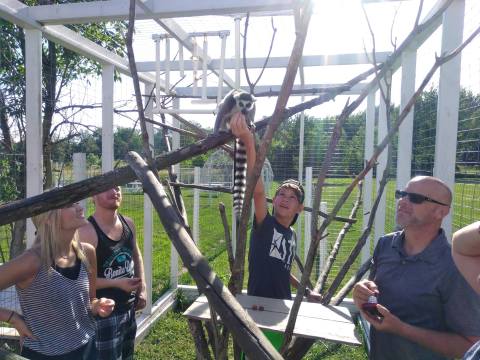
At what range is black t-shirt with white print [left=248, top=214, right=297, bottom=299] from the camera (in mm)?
2379

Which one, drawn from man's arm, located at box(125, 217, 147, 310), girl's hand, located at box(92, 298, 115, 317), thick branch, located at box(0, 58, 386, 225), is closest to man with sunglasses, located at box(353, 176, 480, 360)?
thick branch, located at box(0, 58, 386, 225)

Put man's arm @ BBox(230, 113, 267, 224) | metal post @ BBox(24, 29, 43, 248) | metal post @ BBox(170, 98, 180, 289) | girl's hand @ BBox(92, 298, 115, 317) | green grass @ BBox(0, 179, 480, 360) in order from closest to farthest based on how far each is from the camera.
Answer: man's arm @ BBox(230, 113, 267, 224), girl's hand @ BBox(92, 298, 115, 317), green grass @ BBox(0, 179, 480, 360), metal post @ BBox(24, 29, 43, 248), metal post @ BBox(170, 98, 180, 289)

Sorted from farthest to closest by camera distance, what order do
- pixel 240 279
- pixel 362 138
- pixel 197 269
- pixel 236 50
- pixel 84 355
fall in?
pixel 362 138, pixel 236 50, pixel 84 355, pixel 240 279, pixel 197 269

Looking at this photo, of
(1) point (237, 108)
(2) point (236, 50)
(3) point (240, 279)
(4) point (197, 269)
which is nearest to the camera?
(4) point (197, 269)

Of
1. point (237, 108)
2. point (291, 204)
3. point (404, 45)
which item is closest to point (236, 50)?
point (237, 108)

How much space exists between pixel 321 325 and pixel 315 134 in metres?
5.21

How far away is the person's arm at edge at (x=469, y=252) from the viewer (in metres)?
1.36

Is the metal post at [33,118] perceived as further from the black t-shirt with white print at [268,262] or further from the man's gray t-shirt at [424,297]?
the man's gray t-shirt at [424,297]

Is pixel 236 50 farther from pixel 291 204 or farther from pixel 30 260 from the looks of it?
pixel 30 260

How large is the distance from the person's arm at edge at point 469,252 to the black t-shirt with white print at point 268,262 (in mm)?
1150

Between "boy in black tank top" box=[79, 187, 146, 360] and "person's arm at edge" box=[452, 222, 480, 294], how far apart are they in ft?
6.90

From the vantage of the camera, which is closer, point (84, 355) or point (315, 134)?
point (84, 355)

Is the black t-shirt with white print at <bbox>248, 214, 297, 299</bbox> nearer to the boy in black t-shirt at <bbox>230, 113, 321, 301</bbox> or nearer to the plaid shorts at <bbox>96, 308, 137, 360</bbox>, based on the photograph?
the boy in black t-shirt at <bbox>230, 113, 321, 301</bbox>

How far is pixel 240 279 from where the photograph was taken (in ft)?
3.29
